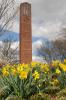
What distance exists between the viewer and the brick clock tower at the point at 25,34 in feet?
44.3

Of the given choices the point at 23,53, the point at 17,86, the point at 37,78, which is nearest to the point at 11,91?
the point at 17,86

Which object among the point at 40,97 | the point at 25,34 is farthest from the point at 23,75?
the point at 25,34

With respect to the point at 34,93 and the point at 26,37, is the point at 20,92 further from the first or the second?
the point at 26,37

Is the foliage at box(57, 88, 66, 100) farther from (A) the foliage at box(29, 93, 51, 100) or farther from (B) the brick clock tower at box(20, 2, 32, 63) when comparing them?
(B) the brick clock tower at box(20, 2, 32, 63)

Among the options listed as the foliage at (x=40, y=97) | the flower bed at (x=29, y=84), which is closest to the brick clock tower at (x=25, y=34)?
the flower bed at (x=29, y=84)

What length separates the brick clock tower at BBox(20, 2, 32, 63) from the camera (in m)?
13.5

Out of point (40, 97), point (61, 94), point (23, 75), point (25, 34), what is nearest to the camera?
point (40, 97)

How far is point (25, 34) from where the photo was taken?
536 inches

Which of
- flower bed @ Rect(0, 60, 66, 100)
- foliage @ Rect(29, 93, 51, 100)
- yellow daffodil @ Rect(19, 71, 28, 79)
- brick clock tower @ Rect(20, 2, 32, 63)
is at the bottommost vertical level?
foliage @ Rect(29, 93, 51, 100)

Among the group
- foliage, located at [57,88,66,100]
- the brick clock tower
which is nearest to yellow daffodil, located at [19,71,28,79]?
foliage, located at [57,88,66,100]

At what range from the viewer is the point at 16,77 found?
786cm

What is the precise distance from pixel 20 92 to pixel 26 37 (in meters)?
6.12

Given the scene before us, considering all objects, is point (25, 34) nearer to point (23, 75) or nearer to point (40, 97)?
point (23, 75)

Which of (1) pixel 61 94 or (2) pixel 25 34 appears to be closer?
(1) pixel 61 94
